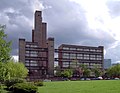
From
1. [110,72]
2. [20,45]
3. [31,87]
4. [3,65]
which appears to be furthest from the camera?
[20,45]

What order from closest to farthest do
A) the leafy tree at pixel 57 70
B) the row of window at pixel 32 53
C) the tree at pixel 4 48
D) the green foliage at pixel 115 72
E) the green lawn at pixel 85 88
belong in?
the tree at pixel 4 48, the green lawn at pixel 85 88, the green foliage at pixel 115 72, the leafy tree at pixel 57 70, the row of window at pixel 32 53

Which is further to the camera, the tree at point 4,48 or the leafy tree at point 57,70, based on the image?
the leafy tree at point 57,70

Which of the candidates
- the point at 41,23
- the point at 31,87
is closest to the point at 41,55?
the point at 41,23

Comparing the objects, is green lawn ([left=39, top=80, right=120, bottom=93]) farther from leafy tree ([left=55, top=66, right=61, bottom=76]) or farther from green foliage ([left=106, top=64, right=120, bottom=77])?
leafy tree ([left=55, top=66, right=61, bottom=76])

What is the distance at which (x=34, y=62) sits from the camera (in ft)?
627

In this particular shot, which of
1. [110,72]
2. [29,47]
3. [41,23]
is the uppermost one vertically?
[41,23]

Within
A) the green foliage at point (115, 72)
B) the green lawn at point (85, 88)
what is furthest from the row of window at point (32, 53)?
the green lawn at point (85, 88)

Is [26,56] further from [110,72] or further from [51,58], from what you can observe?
[110,72]

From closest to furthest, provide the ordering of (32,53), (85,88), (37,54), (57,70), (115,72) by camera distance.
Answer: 1. (85,88)
2. (115,72)
3. (57,70)
4. (32,53)
5. (37,54)

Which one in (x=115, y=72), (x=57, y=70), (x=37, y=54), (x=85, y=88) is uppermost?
(x=37, y=54)

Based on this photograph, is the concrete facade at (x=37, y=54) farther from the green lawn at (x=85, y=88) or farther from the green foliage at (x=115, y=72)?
the green lawn at (x=85, y=88)

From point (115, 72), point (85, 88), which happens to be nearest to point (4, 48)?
point (85, 88)

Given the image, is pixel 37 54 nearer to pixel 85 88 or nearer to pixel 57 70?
pixel 57 70

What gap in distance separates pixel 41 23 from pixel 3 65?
565ft
